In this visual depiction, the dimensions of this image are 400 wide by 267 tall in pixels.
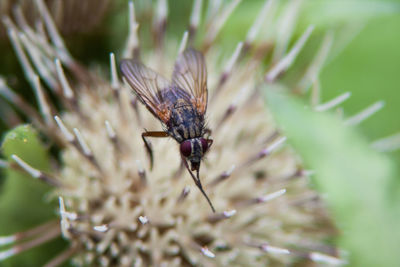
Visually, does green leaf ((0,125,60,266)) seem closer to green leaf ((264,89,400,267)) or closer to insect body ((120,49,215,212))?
insect body ((120,49,215,212))

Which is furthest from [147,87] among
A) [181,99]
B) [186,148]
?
[186,148]

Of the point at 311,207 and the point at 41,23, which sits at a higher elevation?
the point at 41,23

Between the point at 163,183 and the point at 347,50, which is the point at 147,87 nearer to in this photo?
the point at 163,183

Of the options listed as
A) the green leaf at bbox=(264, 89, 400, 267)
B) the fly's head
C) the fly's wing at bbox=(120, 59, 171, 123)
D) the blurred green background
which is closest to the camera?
the green leaf at bbox=(264, 89, 400, 267)

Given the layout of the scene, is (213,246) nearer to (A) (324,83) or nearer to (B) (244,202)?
(B) (244,202)

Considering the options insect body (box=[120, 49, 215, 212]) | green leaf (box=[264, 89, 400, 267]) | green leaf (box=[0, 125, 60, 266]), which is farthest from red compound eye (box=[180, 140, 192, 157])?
green leaf (box=[0, 125, 60, 266])

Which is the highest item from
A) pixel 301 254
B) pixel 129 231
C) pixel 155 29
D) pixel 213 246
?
pixel 155 29

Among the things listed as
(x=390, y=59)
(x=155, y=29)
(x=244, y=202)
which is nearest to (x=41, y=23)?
(x=155, y=29)
